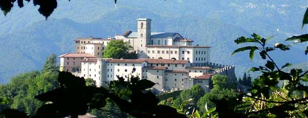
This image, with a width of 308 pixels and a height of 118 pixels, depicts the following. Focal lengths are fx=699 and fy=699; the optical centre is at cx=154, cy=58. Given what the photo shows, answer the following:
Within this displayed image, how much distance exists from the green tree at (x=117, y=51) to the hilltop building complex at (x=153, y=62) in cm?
128

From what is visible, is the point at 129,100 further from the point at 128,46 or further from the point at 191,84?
the point at 128,46

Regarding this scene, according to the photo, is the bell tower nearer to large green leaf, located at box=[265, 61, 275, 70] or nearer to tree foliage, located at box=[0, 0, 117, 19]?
large green leaf, located at box=[265, 61, 275, 70]

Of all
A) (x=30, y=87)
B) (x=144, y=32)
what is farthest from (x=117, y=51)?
(x=30, y=87)

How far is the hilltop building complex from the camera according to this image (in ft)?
175

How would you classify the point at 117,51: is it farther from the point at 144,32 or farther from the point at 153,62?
the point at 144,32

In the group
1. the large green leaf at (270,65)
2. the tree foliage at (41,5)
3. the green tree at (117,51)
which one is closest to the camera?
the tree foliage at (41,5)

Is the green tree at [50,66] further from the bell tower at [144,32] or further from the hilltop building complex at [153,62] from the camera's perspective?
the bell tower at [144,32]

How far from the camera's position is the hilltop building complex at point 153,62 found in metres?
53.5

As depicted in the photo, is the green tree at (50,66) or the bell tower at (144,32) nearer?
the bell tower at (144,32)

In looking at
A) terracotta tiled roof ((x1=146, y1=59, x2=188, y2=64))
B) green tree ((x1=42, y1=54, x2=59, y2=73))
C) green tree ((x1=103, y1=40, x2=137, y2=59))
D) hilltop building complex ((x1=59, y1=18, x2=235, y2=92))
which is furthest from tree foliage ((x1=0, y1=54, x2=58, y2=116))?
terracotta tiled roof ((x1=146, y1=59, x2=188, y2=64))

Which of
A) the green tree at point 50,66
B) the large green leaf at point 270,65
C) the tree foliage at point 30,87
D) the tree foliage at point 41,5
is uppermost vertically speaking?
the tree foliage at point 41,5

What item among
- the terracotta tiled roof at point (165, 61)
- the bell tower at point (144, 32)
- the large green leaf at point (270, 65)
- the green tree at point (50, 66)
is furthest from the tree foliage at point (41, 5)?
the green tree at point (50, 66)

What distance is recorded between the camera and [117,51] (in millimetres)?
57250

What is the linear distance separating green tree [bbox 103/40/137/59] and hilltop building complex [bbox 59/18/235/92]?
128cm
